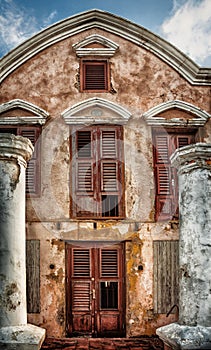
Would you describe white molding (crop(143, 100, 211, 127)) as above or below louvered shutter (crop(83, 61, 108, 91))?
below

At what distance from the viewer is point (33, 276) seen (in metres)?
8.68

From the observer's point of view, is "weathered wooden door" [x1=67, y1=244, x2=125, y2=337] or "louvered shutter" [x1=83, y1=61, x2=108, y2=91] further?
"louvered shutter" [x1=83, y1=61, x2=108, y2=91]

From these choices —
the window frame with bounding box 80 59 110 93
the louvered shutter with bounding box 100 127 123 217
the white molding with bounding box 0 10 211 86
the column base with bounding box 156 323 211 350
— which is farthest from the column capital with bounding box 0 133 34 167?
the column base with bounding box 156 323 211 350

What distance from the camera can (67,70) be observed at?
31.2 feet

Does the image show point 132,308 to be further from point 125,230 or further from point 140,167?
point 140,167

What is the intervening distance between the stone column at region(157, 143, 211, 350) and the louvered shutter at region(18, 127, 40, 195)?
3269 millimetres

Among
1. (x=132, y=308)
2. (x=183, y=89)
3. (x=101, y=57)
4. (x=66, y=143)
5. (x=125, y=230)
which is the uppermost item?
(x=101, y=57)

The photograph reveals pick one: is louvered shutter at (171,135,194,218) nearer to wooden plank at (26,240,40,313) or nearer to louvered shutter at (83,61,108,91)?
louvered shutter at (83,61,108,91)

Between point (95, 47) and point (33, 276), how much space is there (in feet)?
17.0

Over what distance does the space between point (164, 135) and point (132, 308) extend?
3.75 meters

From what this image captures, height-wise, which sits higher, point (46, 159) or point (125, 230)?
point (46, 159)

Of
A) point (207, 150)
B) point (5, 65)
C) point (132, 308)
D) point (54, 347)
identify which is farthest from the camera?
point (5, 65)

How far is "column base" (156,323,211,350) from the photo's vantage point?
6254mm

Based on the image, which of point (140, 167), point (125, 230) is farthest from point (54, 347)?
point (140, 167)
